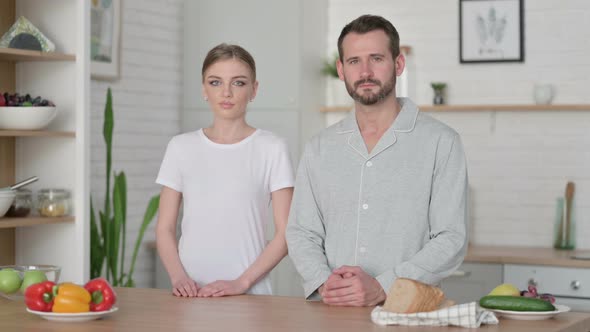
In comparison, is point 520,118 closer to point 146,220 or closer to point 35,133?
point 146,220

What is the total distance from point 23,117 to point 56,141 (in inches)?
13.2

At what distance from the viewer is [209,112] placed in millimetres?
6367

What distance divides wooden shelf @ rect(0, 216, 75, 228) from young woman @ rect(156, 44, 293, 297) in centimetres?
146

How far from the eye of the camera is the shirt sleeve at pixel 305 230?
10.2ft

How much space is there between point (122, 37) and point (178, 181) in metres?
2.75

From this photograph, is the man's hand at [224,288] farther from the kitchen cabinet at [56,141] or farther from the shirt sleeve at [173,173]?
the kitchen cabinet at [56,141]

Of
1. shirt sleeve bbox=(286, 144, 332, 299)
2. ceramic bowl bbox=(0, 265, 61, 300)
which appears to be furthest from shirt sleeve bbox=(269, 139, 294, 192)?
ceramic bowl bbox=(0, 265, 61, 300)

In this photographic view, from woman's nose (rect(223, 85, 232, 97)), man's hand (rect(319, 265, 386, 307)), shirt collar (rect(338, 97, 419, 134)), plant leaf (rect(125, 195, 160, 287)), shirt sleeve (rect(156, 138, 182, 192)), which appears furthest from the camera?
plant leaf (rect(125, 195, 160, 287))

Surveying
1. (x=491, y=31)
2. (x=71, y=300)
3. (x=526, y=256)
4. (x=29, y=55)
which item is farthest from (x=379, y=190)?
(x=491, y=31)

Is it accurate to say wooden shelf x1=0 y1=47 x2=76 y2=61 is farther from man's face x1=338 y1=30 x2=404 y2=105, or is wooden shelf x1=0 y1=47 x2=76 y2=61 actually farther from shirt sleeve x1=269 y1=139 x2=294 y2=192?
man's face x1=338 y1=30 x2=404 y2=105

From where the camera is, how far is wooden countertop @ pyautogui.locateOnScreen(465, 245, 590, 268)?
527 cm

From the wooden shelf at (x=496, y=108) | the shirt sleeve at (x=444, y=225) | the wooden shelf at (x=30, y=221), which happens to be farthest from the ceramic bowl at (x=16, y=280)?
the wooden shelf at (x=496, y=108)

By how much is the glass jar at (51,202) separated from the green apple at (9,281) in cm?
173

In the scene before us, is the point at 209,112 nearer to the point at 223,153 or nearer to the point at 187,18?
the point at 187,18
